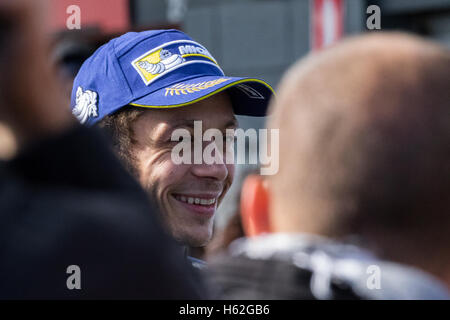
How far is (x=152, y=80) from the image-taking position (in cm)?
219

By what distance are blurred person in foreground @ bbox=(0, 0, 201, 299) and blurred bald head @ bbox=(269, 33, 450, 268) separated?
28 centimetres

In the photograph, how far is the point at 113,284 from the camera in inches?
33.3

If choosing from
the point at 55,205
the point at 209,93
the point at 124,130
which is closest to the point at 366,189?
the point at 55,205

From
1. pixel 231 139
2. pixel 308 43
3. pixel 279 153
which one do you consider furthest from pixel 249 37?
pixel 279 153

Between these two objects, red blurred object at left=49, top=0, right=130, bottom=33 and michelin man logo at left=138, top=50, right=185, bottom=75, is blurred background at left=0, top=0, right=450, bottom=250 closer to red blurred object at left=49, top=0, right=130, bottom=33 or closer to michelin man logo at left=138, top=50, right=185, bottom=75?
red blurred object at left=49, top=0, right=130, bottom=33

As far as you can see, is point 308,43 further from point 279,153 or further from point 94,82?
point 279,153

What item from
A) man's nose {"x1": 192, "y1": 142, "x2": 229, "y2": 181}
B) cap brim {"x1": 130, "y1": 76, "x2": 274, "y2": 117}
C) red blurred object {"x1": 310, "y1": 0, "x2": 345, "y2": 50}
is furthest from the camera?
red blurred object {"x1": 310, "y1": 0, "x2": 345, "y2": 50}

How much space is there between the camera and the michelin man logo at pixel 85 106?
→ 2148 mm

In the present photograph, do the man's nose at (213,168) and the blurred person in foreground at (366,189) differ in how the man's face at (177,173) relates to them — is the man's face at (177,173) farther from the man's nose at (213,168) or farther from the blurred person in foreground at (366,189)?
the blurred person in foreground at (366,189)

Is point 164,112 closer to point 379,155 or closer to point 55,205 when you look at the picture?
point 379,155

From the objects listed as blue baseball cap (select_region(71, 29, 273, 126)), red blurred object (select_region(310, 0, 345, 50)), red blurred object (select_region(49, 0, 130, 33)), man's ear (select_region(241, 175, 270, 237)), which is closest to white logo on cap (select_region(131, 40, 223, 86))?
blue baseball cap (select_region(71, 29, 273, 126))

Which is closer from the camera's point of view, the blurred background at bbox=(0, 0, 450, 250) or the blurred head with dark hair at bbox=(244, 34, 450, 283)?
the blurred head with dark hair at bbox=(244, 34, 450, 283)

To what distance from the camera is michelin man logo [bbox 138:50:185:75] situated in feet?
7.29

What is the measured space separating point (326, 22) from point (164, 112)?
263 inches
